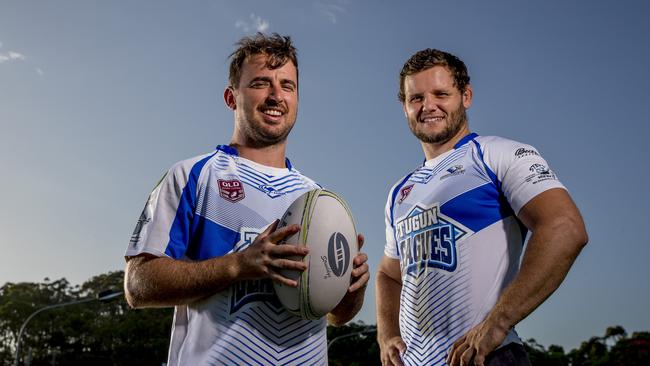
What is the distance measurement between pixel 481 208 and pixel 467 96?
4.53 feet

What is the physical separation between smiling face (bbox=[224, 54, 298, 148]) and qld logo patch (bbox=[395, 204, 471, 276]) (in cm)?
124

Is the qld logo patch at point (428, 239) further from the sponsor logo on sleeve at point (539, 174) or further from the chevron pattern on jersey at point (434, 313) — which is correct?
the sponsor logo on sleeve at point (539, 174)

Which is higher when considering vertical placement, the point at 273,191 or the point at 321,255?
the point at 273,191

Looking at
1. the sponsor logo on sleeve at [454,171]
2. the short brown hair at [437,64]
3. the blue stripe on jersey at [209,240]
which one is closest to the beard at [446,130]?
the short brown hair at [437,64]

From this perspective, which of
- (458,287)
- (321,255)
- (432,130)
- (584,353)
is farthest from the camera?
(584,353)

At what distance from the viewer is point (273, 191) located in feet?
13.3

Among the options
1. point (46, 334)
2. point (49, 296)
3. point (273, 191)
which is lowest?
point (273, 191)

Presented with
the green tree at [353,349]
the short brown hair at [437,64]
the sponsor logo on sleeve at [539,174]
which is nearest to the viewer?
the sponsor logo on sleeve at [539,174]

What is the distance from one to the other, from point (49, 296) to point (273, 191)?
63.4 meters

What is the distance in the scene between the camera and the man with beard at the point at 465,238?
157 inches

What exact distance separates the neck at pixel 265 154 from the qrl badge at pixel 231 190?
317 millimetres

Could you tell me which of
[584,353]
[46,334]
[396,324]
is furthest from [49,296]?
[396,324]

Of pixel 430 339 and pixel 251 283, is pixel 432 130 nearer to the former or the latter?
pixel 430 339

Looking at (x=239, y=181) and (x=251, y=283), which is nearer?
(x=251, y=283)
